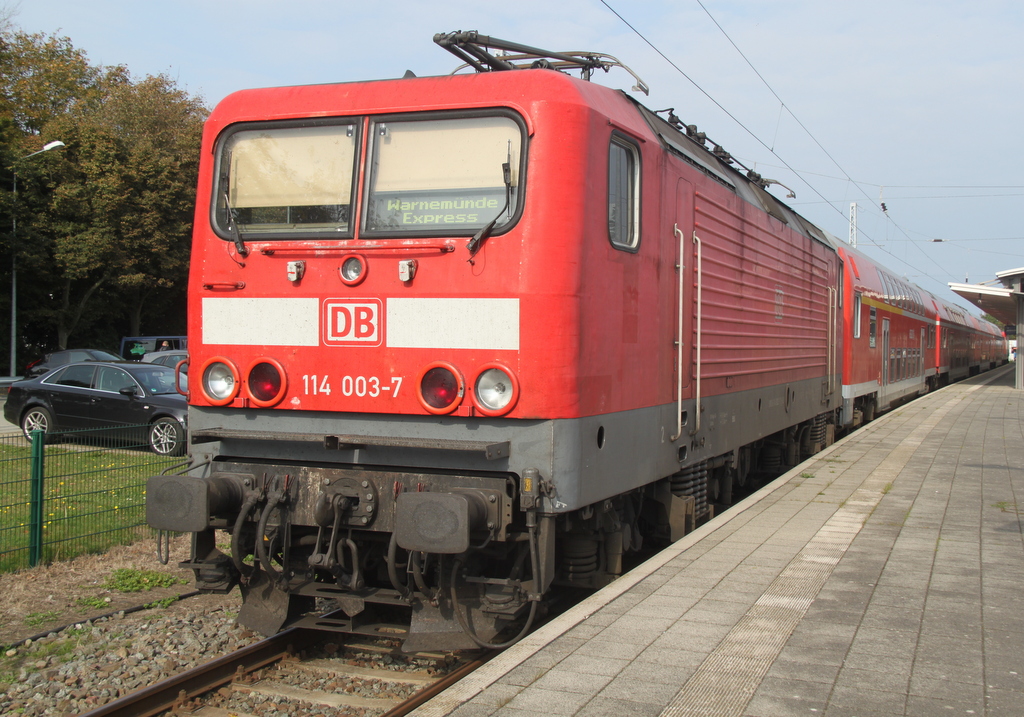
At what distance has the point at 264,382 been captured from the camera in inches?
209

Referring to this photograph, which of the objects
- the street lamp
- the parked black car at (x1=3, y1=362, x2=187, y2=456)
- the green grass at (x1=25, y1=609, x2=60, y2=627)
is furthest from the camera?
the street lamp

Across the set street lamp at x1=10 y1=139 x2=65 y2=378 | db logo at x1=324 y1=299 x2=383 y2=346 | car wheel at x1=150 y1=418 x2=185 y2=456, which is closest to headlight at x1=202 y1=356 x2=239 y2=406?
db logo at x1=324 y1=299 x2=383 y2=346

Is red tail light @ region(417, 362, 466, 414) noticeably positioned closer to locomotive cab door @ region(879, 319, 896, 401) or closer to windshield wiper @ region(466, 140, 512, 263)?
windshield wiper @ region(466, 140, 512, 263)

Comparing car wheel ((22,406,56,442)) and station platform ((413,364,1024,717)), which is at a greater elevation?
car wheel ((22,406,56,442))

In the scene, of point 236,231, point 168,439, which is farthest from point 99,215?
point 236,231

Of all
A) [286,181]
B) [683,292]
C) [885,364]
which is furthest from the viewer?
[885,364]

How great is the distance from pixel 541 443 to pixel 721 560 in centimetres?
224

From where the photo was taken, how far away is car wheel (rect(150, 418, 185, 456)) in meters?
11.5

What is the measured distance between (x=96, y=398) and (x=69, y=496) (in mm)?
6808

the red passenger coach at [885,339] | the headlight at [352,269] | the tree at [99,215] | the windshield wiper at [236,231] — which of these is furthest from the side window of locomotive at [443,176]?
the tree at [99,215]

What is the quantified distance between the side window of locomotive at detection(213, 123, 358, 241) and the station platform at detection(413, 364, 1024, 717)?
8.63 feet

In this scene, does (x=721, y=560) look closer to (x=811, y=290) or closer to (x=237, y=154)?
(x=237, y=154)

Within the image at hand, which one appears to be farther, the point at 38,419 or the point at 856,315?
the point at 856,315

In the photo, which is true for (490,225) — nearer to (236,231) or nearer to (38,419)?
(236,231)
